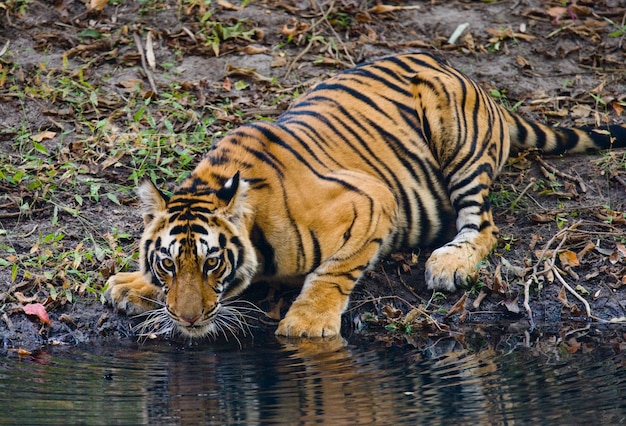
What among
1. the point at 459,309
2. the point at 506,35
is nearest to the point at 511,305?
the point at 459,309

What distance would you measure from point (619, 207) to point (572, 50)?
7.46 ft

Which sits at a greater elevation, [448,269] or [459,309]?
[448,269]

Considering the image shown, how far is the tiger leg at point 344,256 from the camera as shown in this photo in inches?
231

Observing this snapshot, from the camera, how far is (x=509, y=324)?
6023 mm

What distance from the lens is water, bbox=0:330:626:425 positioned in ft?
14.7

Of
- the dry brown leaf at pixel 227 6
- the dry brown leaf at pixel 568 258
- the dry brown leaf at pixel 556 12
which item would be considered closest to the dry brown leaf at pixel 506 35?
the dry brown leaf at pixel 556 12

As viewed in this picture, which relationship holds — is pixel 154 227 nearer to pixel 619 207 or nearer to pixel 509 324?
pixel 509 324

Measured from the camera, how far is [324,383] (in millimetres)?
4930

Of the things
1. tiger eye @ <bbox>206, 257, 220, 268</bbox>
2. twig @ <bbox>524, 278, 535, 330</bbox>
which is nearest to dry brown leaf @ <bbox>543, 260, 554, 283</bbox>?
twig @ <bbox>524, 278, 535, 330</bbox>

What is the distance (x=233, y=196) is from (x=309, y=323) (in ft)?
2.72

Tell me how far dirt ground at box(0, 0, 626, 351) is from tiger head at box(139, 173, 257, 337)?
0.50 metres

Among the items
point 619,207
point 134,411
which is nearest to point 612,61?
point 619,207

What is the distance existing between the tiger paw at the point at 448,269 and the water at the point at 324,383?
1.81 feet

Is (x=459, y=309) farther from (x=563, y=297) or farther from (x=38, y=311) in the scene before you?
(x=38, y=311)
